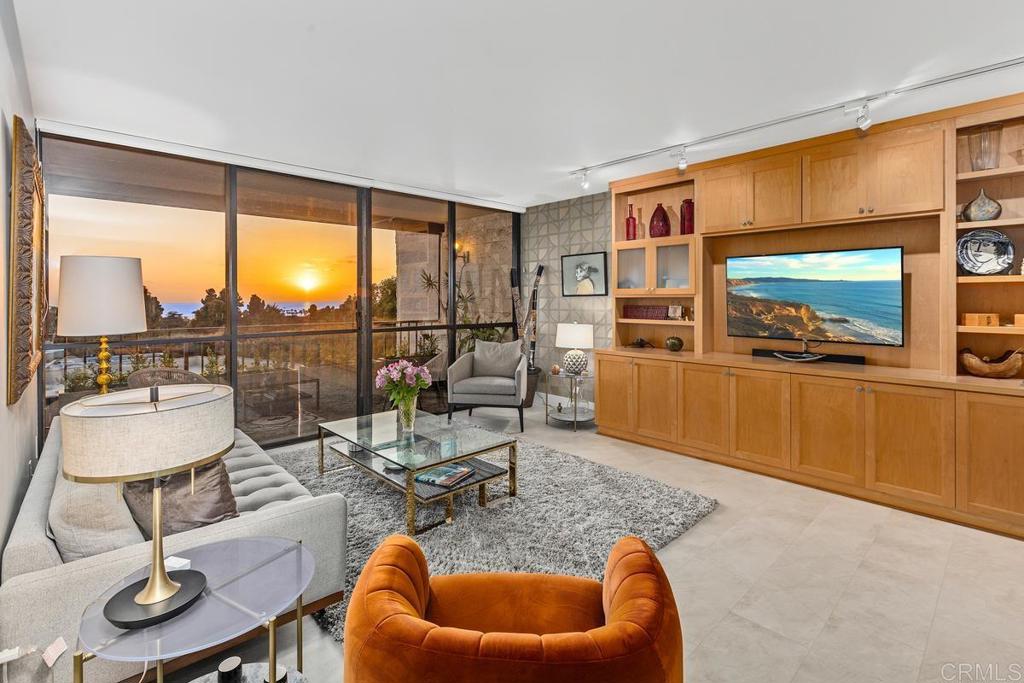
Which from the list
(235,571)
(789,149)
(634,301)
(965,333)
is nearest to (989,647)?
(965,333)

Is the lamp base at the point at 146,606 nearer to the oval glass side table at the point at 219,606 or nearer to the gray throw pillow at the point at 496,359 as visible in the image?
the oval glass side table at the point at 219,606

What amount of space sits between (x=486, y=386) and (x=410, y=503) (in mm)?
2359

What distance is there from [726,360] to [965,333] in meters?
1.44

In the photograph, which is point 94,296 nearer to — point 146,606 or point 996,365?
point 146,606

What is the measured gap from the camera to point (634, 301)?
5.05 metres

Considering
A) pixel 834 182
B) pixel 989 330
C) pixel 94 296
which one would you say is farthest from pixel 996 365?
pixel 94 296

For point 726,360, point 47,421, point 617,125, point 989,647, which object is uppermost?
point 617,125

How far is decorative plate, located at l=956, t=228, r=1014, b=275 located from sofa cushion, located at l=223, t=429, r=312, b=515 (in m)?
3.96

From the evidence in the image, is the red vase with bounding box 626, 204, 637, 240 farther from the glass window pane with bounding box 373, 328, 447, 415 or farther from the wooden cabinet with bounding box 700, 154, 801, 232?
the glass window pane with bounding box 373, 328, 447, 415

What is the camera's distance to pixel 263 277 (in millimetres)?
4375

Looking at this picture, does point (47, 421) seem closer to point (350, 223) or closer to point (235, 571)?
point (350, 223)

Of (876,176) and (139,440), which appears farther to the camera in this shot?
(876,176)

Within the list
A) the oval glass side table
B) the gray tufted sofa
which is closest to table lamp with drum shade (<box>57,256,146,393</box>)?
the gray tufted sofa

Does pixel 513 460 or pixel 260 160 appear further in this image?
pixel 260 160
